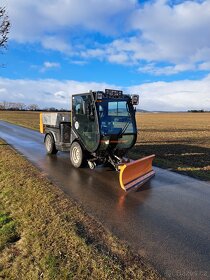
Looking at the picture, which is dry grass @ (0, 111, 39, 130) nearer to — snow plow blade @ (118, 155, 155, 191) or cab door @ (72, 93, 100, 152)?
cab door @ (72, 93, 100, 152)

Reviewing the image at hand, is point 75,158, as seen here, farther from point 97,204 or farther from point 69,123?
point 97,204

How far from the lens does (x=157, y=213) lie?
634 centimetres

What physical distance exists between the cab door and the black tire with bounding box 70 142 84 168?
252 mm

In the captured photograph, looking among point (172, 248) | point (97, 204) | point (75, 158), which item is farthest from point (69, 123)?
point (172, 248)

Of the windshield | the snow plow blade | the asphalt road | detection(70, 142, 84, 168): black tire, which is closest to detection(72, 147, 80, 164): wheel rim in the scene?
detection(70, 142, 84, 168): black tire

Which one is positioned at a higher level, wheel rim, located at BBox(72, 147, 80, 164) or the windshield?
the windshield

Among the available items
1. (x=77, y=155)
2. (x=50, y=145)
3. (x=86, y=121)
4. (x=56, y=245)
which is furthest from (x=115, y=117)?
(x=56, y=245)

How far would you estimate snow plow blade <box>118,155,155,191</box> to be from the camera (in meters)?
7.82

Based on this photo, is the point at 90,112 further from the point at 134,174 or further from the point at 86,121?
the point at 134,174

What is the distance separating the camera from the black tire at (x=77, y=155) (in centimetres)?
1051

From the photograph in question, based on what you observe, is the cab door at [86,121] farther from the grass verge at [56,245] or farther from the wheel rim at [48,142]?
the grass verge at [56,245]

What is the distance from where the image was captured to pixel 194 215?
6.23 m

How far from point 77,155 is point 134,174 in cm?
275

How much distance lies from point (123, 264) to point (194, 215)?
2.47m
